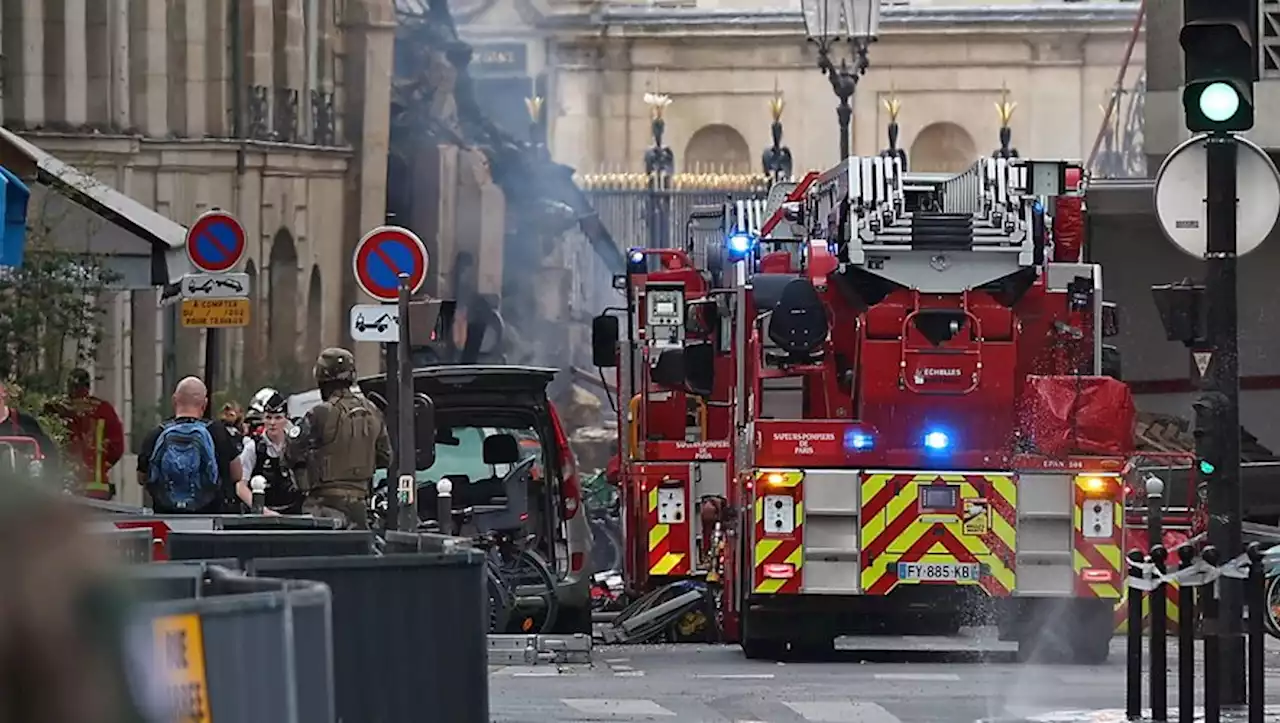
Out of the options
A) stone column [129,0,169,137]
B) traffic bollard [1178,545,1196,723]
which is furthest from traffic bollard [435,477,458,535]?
stone column [129,0,169,137]

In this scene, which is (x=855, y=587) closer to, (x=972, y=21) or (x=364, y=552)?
(x=364, y=552)

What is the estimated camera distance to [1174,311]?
13.4m

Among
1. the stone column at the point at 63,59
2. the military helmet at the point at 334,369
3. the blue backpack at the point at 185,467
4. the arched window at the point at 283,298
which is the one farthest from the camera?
the arched window at the point at 283,298

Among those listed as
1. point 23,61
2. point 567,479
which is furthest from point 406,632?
point 23,61

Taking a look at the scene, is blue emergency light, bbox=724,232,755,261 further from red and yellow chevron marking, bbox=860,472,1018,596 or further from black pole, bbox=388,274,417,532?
black pole, bbox=388,274,417,532

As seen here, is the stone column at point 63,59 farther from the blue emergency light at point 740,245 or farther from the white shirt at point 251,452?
the blue emergency light at point 740,245

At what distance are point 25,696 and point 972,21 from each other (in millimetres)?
82887

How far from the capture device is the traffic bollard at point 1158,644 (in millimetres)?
13445

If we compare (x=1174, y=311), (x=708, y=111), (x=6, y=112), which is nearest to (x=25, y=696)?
(x=1174, y=311)

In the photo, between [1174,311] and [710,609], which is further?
[710,609]

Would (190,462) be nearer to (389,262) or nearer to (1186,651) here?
(389,262)

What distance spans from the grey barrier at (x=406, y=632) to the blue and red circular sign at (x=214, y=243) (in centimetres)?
1341

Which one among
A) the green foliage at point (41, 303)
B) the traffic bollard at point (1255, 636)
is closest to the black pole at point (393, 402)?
the green foliage at point (41, 303)

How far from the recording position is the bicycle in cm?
2094
